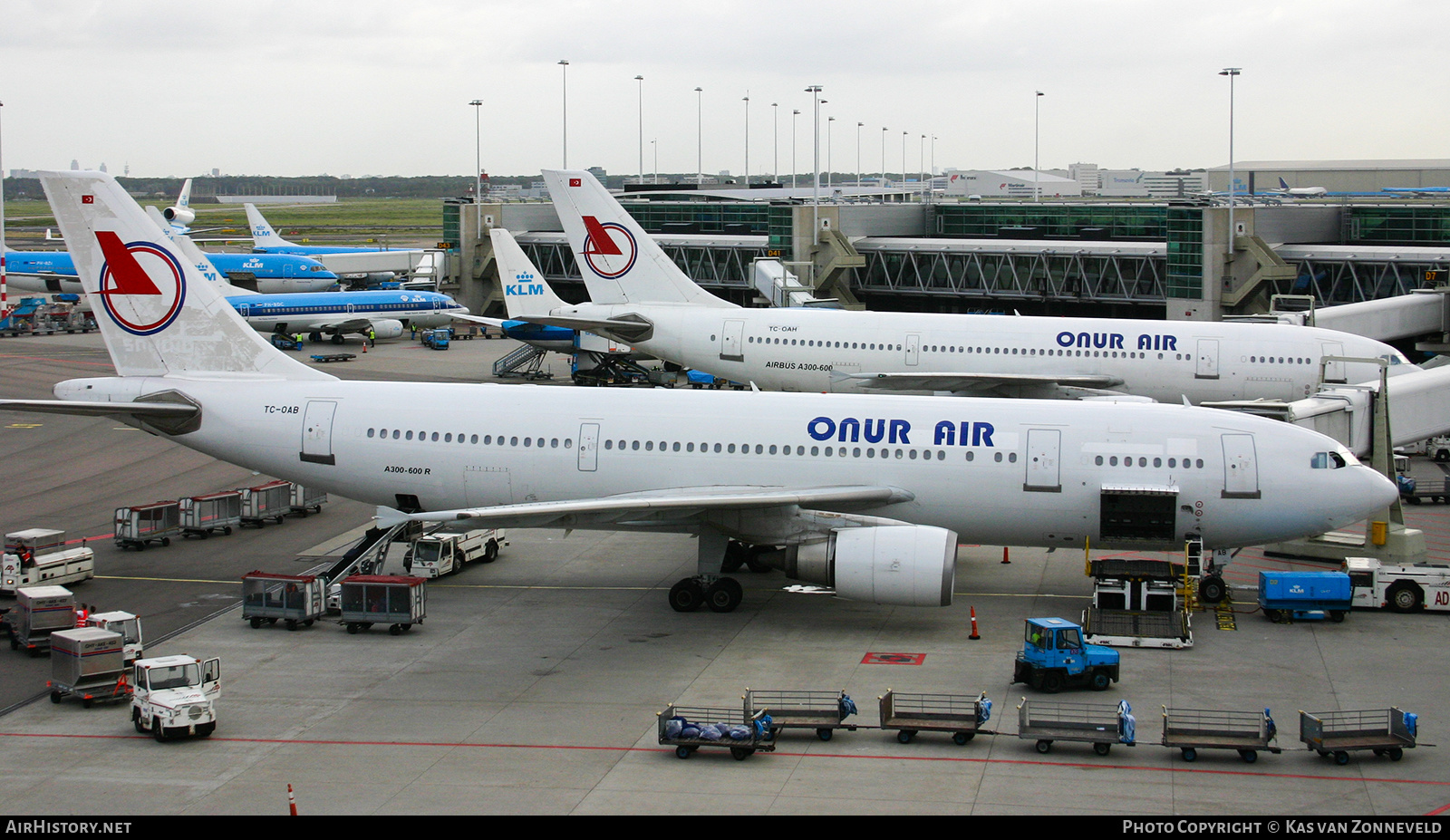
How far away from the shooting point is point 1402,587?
28.2 meters

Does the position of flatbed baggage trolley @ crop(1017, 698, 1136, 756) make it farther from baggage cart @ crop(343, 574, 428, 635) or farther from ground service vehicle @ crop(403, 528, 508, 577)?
ground service vehicle @ crop(403, 528, 508, 577)

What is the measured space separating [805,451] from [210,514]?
56.8 ft

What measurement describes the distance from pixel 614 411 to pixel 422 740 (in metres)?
10.5

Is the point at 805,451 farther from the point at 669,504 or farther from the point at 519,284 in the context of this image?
the point at 519,284

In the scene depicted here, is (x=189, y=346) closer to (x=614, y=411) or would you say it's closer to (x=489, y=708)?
(x=614, y=411)

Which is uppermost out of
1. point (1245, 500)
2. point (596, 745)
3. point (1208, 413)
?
point (1208, 413)

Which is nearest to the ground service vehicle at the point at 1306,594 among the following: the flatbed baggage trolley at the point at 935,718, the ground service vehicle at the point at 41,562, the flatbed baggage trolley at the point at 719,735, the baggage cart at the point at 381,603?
the flatbed baggage trolley at the point at 935,718

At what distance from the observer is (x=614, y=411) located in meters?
29.7

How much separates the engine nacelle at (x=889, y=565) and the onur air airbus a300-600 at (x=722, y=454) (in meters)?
0.04

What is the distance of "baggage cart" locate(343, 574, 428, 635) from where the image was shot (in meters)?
27.0

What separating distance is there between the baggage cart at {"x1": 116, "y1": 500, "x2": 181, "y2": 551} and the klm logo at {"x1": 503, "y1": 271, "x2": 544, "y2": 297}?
23.6 meters

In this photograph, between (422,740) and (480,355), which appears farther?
(480,355)
